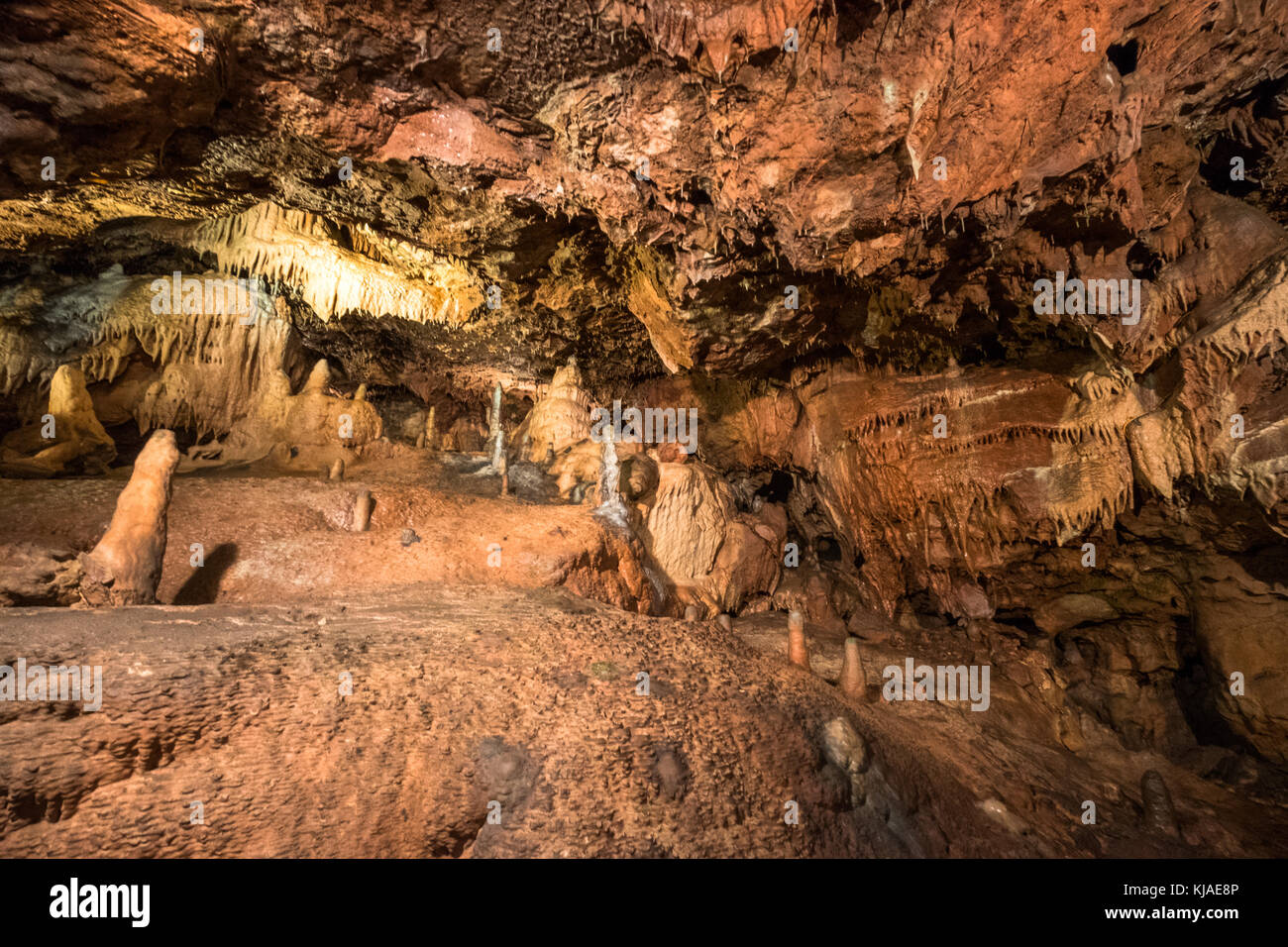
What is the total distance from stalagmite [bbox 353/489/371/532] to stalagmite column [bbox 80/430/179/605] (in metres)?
2.46

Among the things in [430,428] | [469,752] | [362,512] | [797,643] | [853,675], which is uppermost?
[430,428]

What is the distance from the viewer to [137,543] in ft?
17.1

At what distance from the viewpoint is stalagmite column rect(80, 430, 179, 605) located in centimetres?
506

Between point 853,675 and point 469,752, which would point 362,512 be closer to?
point 469,752

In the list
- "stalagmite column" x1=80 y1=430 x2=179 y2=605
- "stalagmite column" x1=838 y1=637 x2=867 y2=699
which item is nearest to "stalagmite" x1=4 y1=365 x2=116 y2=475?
"stalagmite column" x1=80 y1=430 x2=179 y2=605

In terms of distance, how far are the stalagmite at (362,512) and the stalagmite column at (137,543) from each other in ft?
8.08

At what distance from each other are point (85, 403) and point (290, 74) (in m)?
8.32

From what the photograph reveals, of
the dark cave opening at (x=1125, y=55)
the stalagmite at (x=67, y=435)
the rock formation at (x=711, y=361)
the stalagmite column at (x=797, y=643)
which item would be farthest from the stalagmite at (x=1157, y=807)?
the stalagmite at (x=67, y=435)

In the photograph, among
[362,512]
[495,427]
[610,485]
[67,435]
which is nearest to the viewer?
[362,512]

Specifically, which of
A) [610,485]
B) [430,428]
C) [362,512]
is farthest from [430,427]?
[362,512]

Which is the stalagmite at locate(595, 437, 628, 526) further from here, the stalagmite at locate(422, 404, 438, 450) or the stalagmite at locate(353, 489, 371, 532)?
the stalagmite at locate(422, 404, 438, 450)

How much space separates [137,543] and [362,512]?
2807 millimetres
